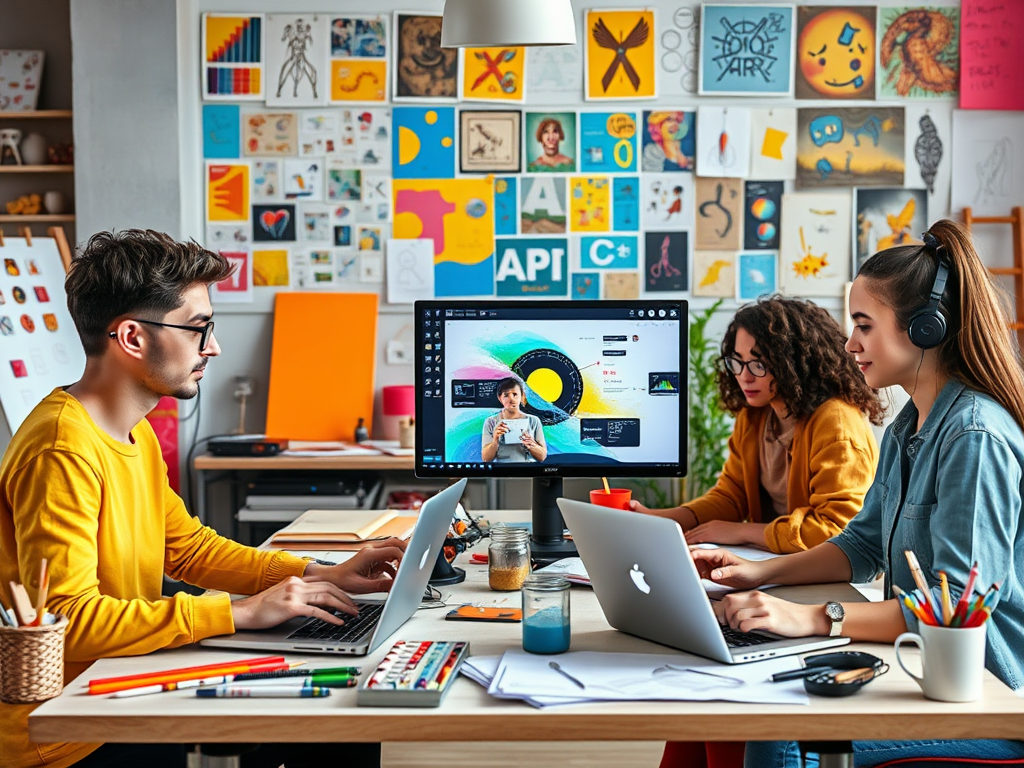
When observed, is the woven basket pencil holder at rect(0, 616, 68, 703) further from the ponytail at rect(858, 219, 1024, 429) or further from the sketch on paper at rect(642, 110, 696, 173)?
the sketch on paper at rect(642, 110, 696, 173)

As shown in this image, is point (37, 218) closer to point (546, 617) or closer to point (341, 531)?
point (341, 531)

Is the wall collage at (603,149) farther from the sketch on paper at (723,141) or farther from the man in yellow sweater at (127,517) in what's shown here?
the man in yellow sweater at (127,517)

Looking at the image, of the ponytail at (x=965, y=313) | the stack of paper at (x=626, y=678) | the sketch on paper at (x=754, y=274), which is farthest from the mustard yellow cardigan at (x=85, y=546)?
the sketch on paper at (x=754, y=274)

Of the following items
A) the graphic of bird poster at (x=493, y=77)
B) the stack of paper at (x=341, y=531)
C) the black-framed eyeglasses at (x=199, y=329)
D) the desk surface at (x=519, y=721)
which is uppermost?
the graphic of bird poster at (x=493, y=77)

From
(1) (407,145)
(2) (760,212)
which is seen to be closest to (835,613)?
(2) (760,212)

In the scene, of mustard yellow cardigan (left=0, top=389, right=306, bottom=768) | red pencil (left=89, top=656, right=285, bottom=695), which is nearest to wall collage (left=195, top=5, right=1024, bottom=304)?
mustard yellow cardigan (left=0, top=389, right=306, bottom=768)

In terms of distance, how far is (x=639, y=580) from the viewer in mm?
1410

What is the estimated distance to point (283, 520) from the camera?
3793 mm

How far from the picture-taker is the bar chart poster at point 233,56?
4320 mm

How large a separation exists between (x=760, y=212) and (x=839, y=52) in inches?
27.8

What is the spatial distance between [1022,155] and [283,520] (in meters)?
3.25

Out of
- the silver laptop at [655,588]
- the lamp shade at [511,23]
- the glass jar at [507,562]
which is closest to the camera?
the silver laptop at [655,588]

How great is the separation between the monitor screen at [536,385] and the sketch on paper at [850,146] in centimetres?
257

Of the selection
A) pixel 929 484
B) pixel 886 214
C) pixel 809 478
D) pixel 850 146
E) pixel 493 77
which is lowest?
pixel 809 478
